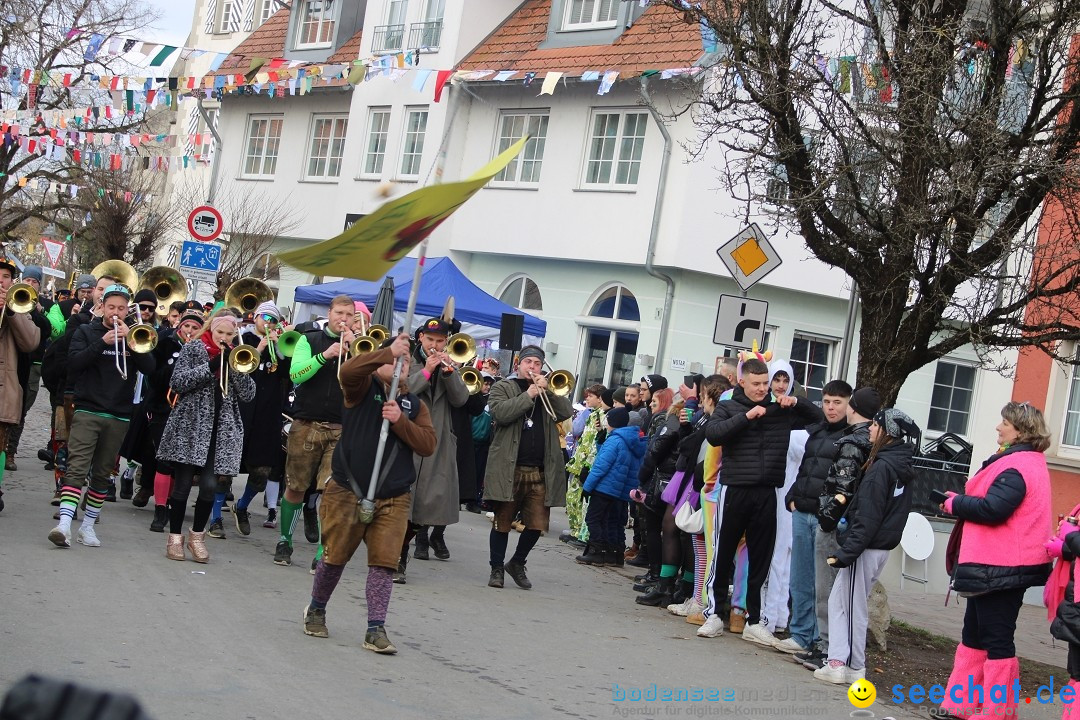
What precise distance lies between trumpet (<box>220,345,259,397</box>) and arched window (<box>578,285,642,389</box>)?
618 inches

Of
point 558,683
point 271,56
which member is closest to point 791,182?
point 558,683

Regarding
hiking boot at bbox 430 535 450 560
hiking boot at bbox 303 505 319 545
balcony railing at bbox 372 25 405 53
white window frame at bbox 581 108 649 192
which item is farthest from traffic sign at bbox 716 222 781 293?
balcony railing at bbox 372 25 405 53

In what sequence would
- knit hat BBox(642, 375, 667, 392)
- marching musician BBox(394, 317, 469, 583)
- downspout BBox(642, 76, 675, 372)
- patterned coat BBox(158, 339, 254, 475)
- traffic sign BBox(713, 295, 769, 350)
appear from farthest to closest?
downspout BBox(642, 76, 675, 372)
knit hat BBox(642, 375, 667, 392)
traffic sign BBox(713, 295, 769, 350)
patterned coat BBox(158, 339, 254, 475)
marching musician BBox(394, 317, 469, 583)

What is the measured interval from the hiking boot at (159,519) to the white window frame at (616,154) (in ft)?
50.9

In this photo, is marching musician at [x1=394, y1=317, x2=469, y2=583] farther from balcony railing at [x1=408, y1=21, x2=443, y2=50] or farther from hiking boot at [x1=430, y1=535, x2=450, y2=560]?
balcony railing at [x1=408, y1=21, x2=443, y2=50]

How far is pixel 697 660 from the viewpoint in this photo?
28.1 feet

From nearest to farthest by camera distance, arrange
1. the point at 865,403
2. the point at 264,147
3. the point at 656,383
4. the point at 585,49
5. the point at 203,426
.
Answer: the point at 865,403 < the point at 203,426 < the point at 656,383 < the point at 585,49 < the point at 264,147

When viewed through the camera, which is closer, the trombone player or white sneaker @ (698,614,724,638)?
white sneaker @ (698,614,724,638)

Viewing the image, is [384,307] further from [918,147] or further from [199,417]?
[918,147]

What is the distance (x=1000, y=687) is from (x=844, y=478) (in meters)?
1.65

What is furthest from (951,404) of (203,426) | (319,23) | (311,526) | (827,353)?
(203,426)

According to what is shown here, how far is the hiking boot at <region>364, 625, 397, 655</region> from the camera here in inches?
291

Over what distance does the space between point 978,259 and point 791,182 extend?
1502mm

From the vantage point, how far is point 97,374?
9711 millimetres
